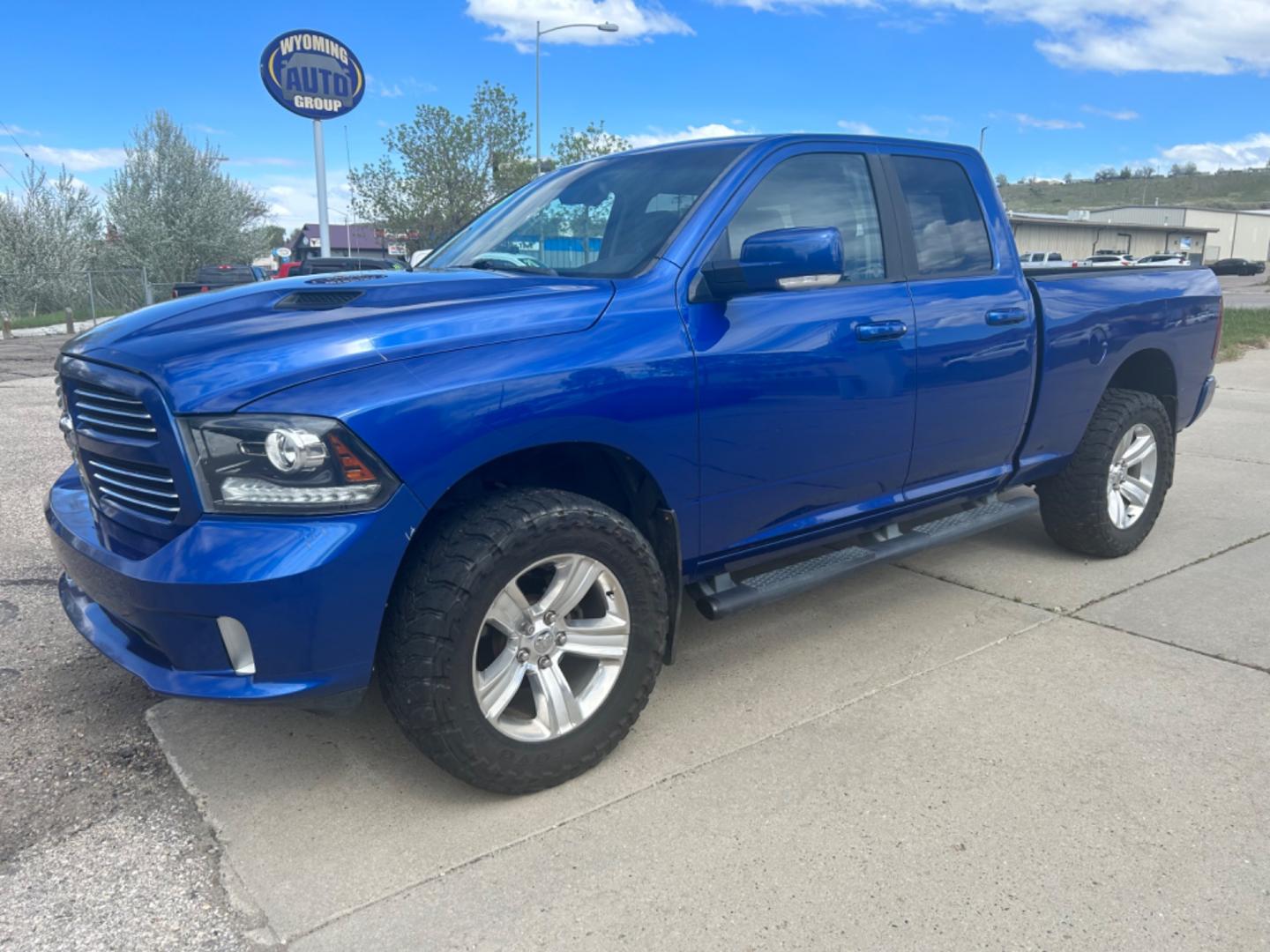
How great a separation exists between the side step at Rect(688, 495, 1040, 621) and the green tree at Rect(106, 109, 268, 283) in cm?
3028

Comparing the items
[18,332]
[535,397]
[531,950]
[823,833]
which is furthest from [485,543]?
[18,332]

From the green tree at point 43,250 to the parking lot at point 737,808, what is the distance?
2938 cm

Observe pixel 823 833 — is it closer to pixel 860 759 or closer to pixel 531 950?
pixel 860 759

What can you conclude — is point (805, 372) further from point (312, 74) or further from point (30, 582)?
point (312, 74)

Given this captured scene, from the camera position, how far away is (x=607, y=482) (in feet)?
10.5

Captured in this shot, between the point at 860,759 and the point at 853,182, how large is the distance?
2.11m

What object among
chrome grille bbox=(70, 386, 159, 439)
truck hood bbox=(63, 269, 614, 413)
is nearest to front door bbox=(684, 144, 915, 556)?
truck hood bbox=(63, 269, 614, 413)

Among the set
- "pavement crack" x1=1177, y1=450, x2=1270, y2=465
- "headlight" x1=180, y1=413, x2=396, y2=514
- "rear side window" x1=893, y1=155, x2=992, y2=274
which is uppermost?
"rear side window" x1=893, y1=155, x2=992, y2=274

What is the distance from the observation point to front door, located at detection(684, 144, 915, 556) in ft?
10.2

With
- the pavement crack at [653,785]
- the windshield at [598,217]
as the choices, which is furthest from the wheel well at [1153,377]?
the windshield at [598,217]

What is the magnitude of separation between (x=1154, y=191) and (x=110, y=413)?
162m

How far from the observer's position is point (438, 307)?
2746mm

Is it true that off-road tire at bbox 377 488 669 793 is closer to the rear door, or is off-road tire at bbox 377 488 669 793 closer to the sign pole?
the rear door

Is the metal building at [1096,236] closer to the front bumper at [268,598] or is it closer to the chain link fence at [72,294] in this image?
the chain link fence at [72,294]
